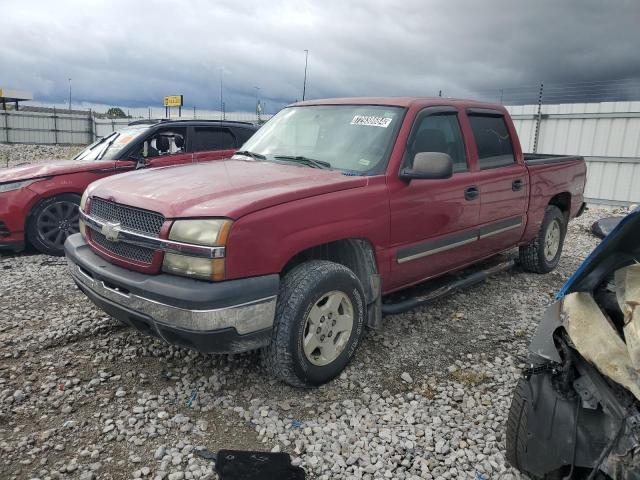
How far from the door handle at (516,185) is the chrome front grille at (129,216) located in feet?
11.1

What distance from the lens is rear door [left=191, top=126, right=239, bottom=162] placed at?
7.10 meters

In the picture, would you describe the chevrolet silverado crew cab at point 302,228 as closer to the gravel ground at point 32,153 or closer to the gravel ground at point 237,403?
the gravel ground at point 237,403

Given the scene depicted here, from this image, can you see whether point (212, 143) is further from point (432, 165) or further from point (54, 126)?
point (54, 126)

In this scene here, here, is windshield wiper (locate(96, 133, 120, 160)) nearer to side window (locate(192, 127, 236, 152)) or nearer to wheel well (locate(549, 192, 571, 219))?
side window (locate(192, 127, 236, 152))

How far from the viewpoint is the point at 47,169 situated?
6121 millimetres

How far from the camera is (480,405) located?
3.12 meters

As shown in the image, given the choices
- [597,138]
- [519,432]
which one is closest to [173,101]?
[597,138]

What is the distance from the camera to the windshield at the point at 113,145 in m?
6.63

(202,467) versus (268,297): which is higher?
(268,297)

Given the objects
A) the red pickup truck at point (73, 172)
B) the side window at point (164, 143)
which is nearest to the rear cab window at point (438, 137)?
the red pickup truck at point (73, 172)

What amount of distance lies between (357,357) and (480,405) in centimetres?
93

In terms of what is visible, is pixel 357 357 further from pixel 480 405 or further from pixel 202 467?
pixel 202 467

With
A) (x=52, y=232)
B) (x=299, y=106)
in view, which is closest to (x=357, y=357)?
(x=299, y=106)

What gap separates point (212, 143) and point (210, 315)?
17.0ft
